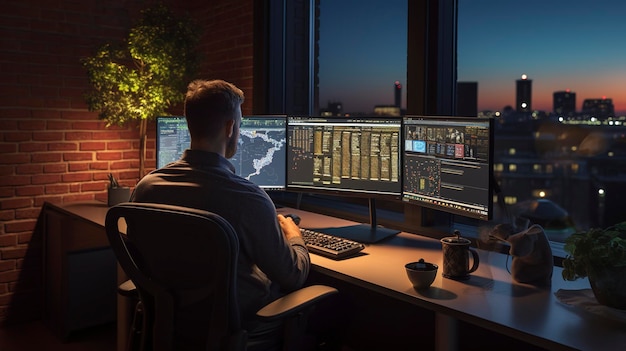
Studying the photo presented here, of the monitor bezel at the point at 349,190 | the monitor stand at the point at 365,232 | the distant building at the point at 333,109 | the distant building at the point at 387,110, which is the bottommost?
the monitor stand at the point at 365,232

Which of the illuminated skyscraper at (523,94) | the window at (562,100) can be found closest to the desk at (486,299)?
the window at (562,100)

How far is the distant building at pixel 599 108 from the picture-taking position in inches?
91.9

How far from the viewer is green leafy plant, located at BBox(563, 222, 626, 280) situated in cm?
162

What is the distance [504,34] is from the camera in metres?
2.69

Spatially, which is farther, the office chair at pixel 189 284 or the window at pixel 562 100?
the window at pixel 562 100

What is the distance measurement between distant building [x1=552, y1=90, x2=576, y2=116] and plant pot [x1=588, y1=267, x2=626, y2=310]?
0.95 metres

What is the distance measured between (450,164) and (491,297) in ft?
2.03

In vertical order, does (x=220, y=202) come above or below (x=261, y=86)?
below

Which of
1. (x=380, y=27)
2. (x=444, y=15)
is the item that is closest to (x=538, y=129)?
(x=444, y=15)

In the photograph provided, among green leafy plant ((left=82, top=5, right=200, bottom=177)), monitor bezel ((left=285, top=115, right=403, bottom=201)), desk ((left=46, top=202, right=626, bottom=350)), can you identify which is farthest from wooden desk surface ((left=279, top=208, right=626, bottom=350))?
green leafy plant ((left=82, top=5, right=200, bottom=177))

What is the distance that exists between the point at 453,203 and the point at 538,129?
1.80 feet

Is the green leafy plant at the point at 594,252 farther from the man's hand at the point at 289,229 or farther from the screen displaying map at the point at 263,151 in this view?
the screen displaying map at the point at 263,151

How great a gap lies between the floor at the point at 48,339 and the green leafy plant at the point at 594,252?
271cm

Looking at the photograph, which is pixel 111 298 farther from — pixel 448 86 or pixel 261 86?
pixel 448 86
